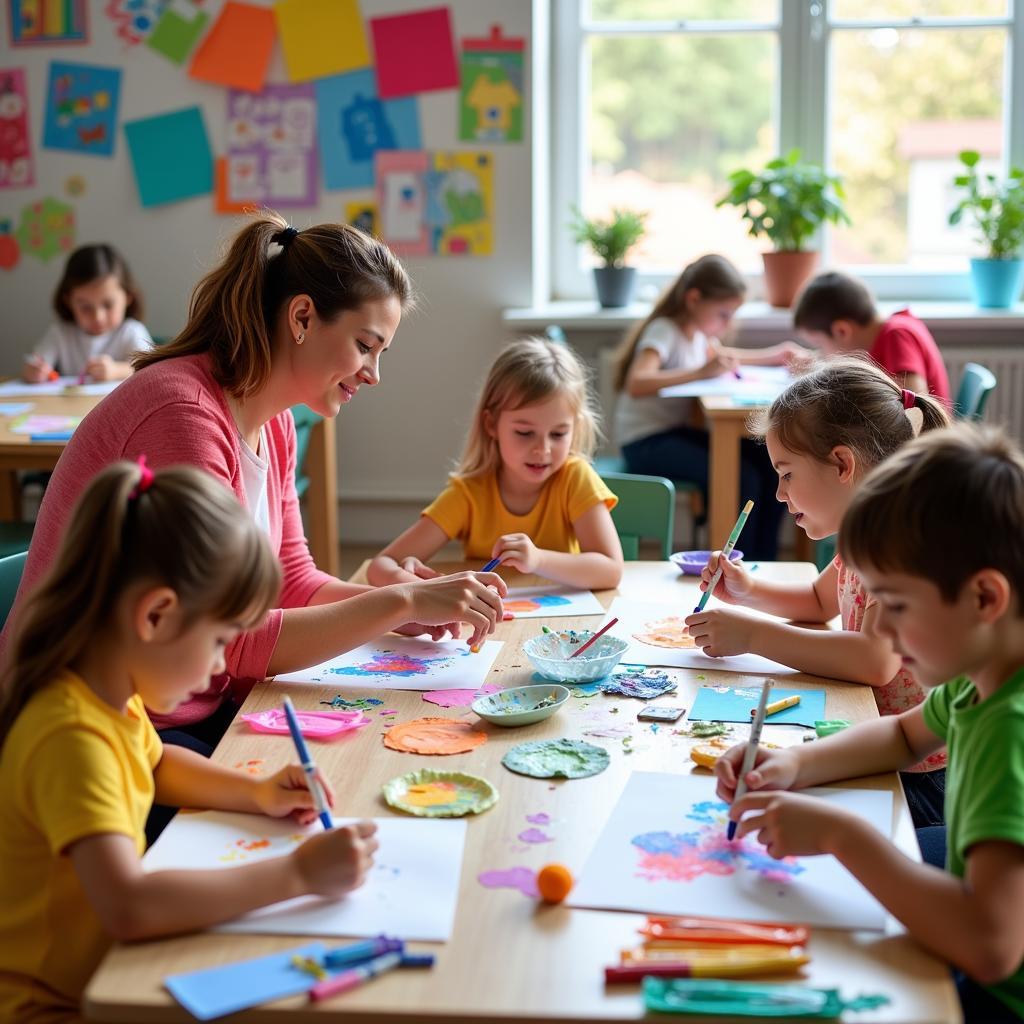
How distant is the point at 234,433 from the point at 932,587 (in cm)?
96

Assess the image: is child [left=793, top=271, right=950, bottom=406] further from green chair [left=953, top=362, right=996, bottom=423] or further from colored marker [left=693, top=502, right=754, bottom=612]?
colored marker [left=693, top=502, right=754, bottom=612]

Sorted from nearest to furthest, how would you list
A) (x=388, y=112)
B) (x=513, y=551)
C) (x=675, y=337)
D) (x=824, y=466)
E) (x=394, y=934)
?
(x=394, y=934)
(x=824, y=466)
(x=513, y=551)
(x=675, y=337)
(x=388, y=112)

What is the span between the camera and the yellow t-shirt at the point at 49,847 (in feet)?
3.58

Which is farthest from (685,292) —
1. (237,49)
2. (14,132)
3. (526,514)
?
(14,132)

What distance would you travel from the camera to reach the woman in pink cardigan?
1.61 meters

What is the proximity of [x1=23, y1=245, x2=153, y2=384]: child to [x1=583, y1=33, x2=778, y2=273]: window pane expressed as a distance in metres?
1.62

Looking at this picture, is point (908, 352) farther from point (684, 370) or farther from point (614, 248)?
point (614, 248)

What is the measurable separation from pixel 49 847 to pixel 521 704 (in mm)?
556

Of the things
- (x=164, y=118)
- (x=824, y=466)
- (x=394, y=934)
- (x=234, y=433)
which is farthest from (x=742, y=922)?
(x=164, y=118)

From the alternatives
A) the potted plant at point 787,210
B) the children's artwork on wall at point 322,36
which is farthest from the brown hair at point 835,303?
the children's artwork on wall at point 322,36

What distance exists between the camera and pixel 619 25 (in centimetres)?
446

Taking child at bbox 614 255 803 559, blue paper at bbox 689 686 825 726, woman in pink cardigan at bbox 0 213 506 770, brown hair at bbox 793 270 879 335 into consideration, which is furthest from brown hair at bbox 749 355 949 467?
child at bbox 614 255 803 559

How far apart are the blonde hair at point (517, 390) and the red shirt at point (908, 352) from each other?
53.1 inches

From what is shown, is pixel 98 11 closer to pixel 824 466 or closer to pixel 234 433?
pixel 234 433
